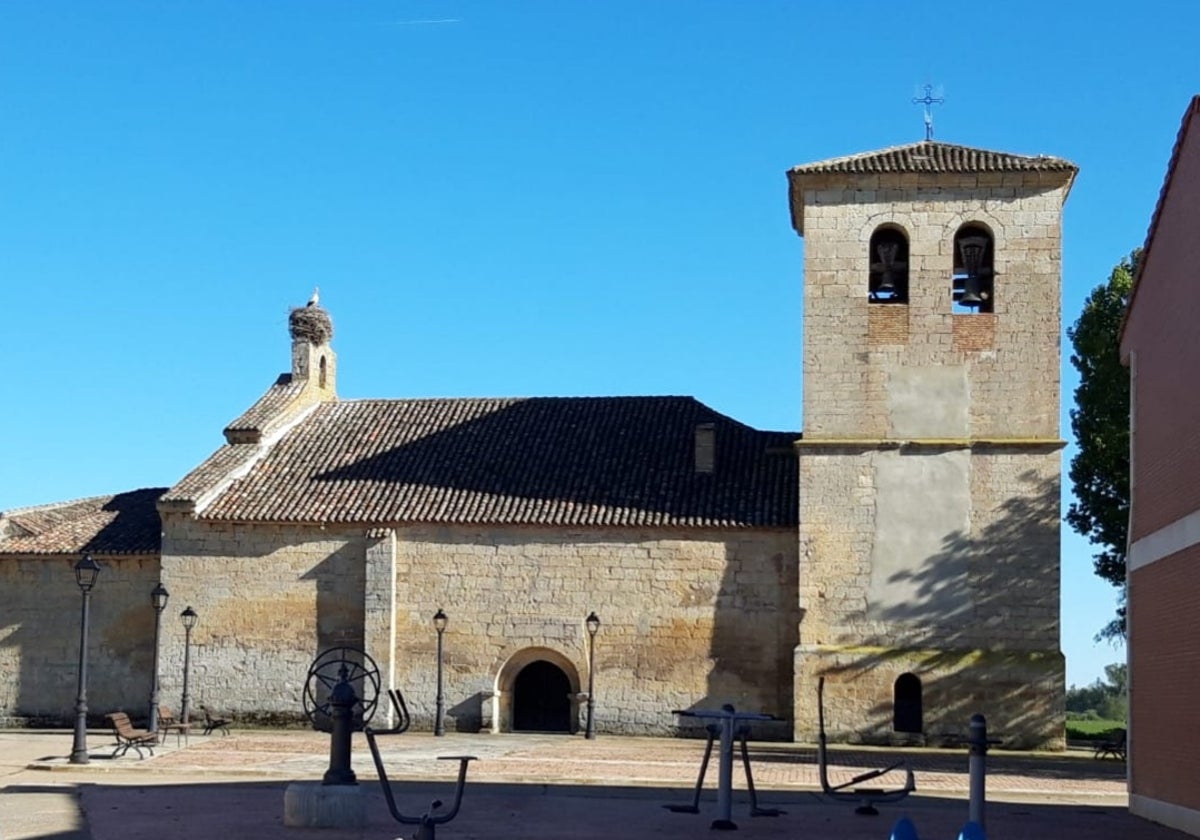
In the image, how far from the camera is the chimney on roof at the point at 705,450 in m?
31.5

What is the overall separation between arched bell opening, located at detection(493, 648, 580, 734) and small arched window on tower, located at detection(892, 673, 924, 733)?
620 centimetres

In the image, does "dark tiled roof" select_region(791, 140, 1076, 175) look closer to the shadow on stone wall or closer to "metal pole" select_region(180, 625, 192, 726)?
the shadow on stone wall

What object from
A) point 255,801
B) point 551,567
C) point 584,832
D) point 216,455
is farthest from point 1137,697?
point 216,455

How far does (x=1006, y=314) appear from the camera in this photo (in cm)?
2964

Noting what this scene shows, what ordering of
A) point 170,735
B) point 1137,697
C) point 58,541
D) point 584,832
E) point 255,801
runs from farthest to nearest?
point 58,541 < point 170,735 < point 1137,697 < point 255,801 < point 584,832

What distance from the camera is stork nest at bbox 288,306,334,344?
36469mm

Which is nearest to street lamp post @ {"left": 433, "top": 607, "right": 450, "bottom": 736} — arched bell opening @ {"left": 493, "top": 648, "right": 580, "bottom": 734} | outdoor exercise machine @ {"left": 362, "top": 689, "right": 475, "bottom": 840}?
arched bell opening @ {"left": 493, "top": 648, "right": 580, "bottom": 734}

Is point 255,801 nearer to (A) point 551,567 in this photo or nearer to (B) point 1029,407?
(A) point 551,567

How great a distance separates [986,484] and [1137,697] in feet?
36.7

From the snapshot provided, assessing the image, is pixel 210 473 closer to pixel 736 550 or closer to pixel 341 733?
pixel 736 550

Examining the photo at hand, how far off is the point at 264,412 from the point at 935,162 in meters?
15.1

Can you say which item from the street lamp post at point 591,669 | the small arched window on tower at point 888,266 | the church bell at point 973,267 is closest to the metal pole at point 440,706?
the street lamp post at point 591,669

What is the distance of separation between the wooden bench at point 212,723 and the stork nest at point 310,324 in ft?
30.2

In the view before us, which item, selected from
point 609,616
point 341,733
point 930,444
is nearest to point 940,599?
point 930,444
